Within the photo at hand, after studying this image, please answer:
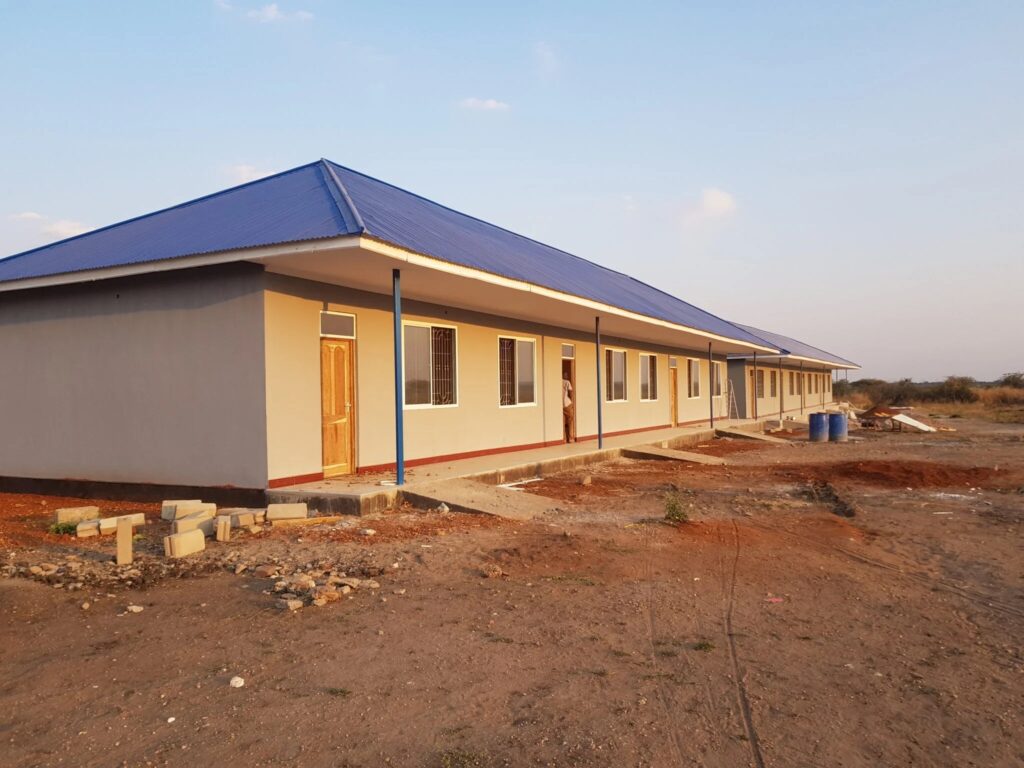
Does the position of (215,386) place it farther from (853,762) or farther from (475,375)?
(853,762)

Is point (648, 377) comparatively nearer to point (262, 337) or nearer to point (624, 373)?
point (624, 373)

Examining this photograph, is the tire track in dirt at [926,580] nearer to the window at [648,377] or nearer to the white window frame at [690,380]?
the window at [648,377]

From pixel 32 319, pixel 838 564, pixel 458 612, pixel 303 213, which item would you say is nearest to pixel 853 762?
pixel 458 612

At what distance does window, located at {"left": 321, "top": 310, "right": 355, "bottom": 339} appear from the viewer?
11047 millimetres

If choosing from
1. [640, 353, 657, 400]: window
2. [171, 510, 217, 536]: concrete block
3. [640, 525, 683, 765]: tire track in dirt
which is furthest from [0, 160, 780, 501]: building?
[640, 353, 657, 400]: window

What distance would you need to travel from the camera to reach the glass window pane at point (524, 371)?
53.1ft

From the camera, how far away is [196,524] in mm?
7926

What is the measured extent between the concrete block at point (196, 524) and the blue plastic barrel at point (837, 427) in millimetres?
20420

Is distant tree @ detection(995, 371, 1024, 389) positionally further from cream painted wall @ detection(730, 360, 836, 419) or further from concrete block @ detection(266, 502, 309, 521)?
concrete block @ detection(266, 502, 309, 521)

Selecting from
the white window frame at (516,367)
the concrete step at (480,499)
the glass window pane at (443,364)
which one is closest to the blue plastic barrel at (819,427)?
the white window frame at (516,367)

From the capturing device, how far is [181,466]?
10438 mm

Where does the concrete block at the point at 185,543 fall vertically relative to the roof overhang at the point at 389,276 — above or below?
below

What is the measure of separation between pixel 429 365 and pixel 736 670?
9.50 metres

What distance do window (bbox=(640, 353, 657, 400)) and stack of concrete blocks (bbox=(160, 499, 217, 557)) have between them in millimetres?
16298
